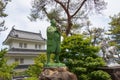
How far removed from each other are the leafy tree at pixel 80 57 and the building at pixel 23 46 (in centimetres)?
1517

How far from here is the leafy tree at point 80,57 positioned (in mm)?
12055

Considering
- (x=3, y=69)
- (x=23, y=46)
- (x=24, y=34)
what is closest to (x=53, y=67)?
(x=3, y=69)

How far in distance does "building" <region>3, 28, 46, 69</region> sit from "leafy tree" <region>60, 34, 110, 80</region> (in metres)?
15.2

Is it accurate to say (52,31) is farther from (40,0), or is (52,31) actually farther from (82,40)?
(40,0)

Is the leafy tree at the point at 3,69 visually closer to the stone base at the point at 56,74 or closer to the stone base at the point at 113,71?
the stone base at the point at 56,74

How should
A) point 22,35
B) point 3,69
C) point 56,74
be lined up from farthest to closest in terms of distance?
point 22,35 < point 3,69 < point 56,74

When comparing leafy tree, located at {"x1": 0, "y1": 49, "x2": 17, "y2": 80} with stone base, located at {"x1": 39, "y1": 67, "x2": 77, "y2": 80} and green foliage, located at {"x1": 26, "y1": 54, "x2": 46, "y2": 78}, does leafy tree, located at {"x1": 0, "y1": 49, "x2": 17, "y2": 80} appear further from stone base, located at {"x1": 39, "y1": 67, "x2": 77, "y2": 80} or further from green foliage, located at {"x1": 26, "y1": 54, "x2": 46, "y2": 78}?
stone base, located at {"x1": 39, "y1": 67, "x2": 77, "y2": 80}

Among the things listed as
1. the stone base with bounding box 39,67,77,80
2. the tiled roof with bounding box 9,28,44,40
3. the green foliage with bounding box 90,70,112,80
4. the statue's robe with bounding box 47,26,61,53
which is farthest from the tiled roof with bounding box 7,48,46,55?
the stone base with bounding box 39,67,77,80

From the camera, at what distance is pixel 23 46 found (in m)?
32.8

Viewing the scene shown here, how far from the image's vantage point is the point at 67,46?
12414mm

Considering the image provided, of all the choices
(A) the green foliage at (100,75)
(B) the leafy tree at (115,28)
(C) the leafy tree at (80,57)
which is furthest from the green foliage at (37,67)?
(B) the leafy tree at (115,28)

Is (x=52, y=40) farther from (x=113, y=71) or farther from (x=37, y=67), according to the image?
(x=37, y=67)

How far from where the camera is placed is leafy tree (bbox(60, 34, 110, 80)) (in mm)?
12055

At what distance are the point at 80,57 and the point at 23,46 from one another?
2116cm
